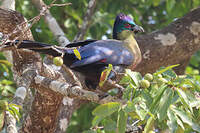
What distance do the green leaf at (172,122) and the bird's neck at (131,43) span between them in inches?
51.4

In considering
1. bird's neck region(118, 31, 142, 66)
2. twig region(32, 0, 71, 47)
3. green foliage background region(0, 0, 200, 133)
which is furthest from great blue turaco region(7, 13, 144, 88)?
green foliage background region(0, 0, 200, 133)

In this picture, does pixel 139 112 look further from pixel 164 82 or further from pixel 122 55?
pixel 122 55

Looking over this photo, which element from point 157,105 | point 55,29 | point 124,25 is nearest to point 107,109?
point 157,105

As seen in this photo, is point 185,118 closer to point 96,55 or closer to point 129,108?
point 129,108

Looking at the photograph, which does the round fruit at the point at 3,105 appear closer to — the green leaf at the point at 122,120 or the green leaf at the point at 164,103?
the green leaf at the point at 122,120

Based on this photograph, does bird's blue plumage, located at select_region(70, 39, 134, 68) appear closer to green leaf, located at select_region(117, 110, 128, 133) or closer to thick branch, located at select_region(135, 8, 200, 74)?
green leaf, located at select_region(117, 110, 128, 133)

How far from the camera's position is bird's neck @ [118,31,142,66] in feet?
11.0

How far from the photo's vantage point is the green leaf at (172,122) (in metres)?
1.98

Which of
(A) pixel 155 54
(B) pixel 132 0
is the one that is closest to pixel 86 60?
(A) pixel 155 54

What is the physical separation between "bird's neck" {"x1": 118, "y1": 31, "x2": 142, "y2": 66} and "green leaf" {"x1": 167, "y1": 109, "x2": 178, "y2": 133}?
1.30 meters

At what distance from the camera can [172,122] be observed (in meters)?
1.99

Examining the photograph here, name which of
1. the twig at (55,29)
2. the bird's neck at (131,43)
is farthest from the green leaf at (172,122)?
the twig at (55,29)

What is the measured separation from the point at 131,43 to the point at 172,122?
1.57 meters

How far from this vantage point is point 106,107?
2006 millimetres
